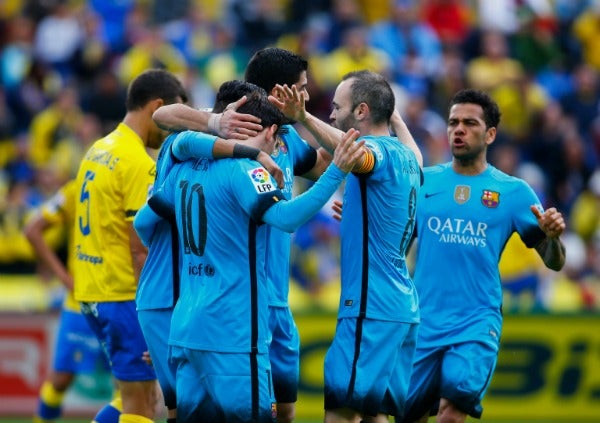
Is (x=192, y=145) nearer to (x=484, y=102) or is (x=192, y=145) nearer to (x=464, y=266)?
(x=464, y=266)

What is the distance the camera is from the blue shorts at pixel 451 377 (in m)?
9.23

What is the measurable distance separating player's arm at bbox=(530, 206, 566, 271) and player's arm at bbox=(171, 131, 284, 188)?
2.00 m

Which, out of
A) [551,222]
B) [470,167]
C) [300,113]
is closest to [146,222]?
[300,113]

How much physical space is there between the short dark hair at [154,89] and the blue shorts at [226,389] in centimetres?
244

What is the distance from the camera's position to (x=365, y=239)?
825cm

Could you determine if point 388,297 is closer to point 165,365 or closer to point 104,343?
point 165,365

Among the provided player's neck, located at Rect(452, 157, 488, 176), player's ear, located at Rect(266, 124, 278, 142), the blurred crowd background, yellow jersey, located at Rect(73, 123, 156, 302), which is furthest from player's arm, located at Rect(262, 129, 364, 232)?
the blurred crowd background

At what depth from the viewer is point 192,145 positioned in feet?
25.6

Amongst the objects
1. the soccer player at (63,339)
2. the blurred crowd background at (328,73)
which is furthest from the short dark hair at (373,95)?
the blurred crowd background at (328,73)

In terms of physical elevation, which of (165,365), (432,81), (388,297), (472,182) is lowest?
(165,365)

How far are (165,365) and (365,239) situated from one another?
4.99ft

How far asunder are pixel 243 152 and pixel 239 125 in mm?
175

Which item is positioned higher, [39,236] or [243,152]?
[243,152]

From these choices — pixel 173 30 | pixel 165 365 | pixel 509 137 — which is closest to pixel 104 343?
pixel 165 365
